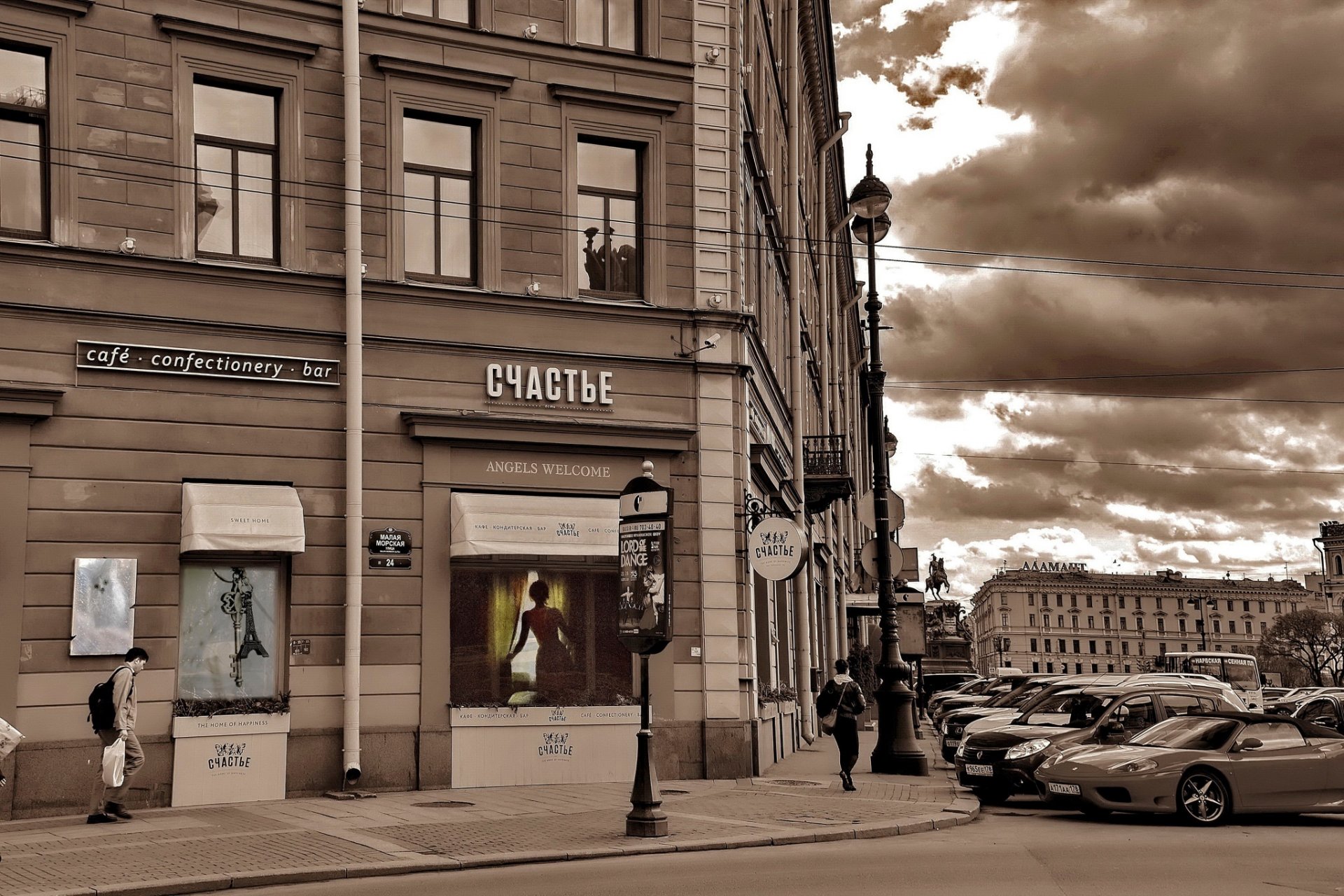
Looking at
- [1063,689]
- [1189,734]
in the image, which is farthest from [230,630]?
[1063,689]

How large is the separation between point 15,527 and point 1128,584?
6850 inches

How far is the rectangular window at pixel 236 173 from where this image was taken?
18.5m

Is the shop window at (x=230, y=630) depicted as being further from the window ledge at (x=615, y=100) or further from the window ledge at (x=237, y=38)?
the window ledge at (x=615, y=100)

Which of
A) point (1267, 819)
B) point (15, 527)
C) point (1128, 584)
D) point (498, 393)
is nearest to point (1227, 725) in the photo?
point (1267, 819)

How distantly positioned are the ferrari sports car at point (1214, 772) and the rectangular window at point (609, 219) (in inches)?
369

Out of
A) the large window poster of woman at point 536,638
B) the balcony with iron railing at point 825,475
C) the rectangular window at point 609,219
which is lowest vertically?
the large window poster of woman at point 536,638

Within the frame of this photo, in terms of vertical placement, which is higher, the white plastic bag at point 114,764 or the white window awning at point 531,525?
the white window awning at point 531,525

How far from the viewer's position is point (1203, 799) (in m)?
15.2

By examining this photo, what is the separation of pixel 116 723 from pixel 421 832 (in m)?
3.86

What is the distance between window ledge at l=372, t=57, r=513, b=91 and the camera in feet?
63.2

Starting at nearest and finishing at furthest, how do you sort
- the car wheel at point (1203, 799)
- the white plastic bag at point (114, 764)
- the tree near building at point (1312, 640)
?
the white plastic bag at point (114, 764) < the car wheel at point (1203, 799) < the tree near building at point (1312, 640)

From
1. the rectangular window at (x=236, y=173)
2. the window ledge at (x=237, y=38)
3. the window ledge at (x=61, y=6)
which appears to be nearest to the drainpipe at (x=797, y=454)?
the rectangular window at (x=236, y=173)

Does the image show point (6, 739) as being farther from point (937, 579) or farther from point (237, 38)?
point (937, 579)

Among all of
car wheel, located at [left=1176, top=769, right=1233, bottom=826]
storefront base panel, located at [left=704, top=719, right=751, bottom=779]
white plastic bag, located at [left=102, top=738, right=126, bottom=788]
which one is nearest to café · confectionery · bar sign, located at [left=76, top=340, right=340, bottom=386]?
white plastic bag, located at [left=102, top=738, right=126, bottom=788]
